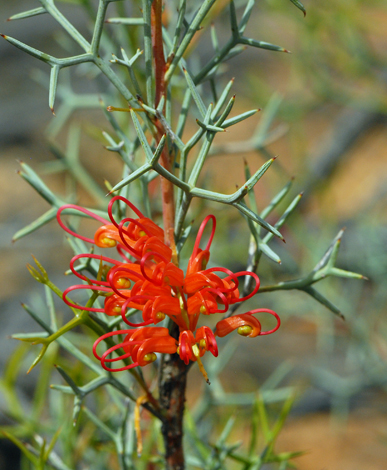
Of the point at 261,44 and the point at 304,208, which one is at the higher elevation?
the point at 304,208

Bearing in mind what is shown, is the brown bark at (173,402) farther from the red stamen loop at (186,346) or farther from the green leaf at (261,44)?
the green leaf at (261,44)

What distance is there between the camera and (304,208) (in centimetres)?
259

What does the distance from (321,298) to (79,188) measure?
2.63 m

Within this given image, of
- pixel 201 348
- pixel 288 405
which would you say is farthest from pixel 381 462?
pixel 201 348

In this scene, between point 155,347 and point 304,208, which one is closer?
point 155,347

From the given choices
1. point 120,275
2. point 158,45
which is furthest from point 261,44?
point 120,275

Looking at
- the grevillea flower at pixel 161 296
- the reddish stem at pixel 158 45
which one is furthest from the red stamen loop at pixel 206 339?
the reddish stem at pixel 158 45

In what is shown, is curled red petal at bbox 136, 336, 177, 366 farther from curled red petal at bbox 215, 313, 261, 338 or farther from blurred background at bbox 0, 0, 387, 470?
blurred background at bbox 0, 0, 387, 470

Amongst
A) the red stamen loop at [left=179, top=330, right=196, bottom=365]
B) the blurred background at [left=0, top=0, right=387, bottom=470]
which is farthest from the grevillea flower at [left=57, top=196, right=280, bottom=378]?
the blurred background at [left=0, top=0, right=387, bottom=470]

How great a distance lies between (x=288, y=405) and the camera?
0.45m

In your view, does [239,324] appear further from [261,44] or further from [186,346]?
[261,44]

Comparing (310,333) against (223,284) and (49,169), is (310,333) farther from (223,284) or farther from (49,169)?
(223,284)

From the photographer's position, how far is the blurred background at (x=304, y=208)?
0.97 m

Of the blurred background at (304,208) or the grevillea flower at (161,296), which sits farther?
the blurred background at (304,208)
